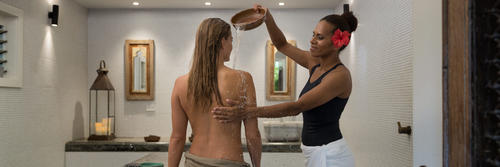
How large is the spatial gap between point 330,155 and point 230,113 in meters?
0.50

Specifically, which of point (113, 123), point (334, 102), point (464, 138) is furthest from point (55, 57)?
point (464, 138)

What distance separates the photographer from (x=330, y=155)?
1.89 m

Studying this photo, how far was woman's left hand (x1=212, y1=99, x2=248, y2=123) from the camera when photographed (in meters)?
1.66

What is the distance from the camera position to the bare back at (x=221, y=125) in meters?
1.85

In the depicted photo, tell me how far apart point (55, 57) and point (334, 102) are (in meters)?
3.54

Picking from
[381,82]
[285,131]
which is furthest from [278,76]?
[381,82]

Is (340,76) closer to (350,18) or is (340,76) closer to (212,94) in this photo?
(350,18)

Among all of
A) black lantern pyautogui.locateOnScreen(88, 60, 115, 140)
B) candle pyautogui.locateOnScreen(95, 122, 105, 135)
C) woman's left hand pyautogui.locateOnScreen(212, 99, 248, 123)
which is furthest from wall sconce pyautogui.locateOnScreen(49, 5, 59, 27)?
woman's left hand pyautogui.locateOnScreen(212, 99, 248, 123)

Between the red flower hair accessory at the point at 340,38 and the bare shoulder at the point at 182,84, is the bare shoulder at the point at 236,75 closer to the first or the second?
the bare shoulder at the point at 182,84

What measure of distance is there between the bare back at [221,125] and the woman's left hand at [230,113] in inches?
5.4

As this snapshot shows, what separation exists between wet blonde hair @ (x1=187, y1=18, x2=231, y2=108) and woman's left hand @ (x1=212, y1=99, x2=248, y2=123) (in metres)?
0.14

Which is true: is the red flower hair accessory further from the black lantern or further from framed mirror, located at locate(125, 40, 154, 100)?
framed mirror, located at locate(125, 40, 154, 100)

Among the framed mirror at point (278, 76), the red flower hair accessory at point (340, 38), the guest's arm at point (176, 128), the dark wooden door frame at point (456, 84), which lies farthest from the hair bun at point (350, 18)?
the framed mirror at point (278, 76)

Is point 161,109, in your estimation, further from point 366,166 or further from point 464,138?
point 464,138
